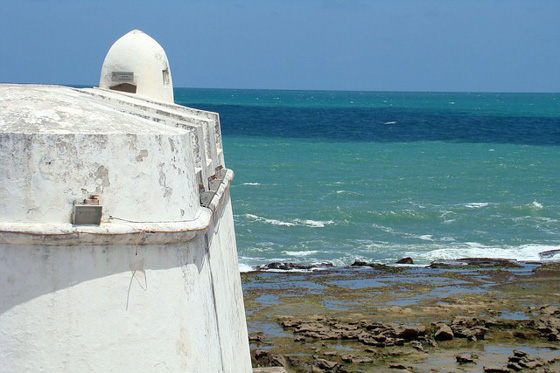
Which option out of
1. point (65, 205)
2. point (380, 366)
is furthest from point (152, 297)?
point (380, 366)

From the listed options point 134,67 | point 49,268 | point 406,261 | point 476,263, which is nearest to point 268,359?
point 134,67

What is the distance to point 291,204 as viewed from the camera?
39.2 m

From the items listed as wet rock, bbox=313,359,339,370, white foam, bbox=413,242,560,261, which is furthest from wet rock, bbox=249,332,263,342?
white foam, bbox=413,242,560,261

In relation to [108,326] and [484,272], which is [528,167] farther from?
[108,326]

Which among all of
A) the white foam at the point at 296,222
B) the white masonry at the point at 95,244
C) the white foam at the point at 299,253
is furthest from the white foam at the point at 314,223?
the white masonry at the point at 95,244

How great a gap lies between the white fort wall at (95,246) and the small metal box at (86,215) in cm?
6

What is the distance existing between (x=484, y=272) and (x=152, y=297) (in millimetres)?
20836

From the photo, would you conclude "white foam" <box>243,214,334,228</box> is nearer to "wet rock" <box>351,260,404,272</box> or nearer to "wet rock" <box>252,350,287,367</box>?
"wet rock" <box>351,260,404,272</box>

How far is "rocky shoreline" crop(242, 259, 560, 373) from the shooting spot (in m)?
17.7

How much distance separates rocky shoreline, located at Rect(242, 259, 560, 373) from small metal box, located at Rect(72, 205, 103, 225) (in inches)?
416

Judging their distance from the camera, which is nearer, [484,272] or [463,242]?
[484,272]

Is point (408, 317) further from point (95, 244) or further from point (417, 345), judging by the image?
point (95, 244)

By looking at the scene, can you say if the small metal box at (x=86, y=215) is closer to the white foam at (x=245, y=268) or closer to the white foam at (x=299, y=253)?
the white foam at (x=245, y=268)

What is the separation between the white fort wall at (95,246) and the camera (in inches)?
268
